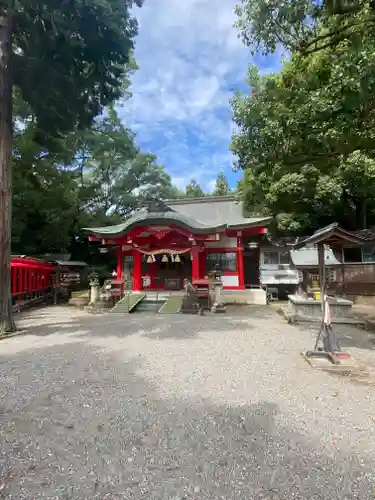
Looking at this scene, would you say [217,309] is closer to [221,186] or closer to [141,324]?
[141,324]

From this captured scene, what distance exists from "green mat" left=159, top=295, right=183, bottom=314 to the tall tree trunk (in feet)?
15.7

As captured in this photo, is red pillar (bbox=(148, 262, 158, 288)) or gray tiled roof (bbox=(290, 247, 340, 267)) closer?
gray tiled roof (bbox=(290, 247, 340, 267))

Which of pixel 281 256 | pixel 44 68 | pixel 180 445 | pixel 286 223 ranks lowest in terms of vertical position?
pixel 180 445

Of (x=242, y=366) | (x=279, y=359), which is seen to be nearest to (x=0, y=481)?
(x=242, y=366)

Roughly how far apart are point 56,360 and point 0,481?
3.14m

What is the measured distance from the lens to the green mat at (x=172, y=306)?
428 inches

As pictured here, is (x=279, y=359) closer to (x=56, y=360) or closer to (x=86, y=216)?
(x=56, y=360)

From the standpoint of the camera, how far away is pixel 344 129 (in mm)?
5609

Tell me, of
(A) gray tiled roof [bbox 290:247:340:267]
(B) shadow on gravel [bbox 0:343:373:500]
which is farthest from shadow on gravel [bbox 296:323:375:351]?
(A) gray tiled roof [bbox 290:247:340:267]

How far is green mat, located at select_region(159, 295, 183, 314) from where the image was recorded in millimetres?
10867

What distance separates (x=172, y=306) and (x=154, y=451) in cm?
866

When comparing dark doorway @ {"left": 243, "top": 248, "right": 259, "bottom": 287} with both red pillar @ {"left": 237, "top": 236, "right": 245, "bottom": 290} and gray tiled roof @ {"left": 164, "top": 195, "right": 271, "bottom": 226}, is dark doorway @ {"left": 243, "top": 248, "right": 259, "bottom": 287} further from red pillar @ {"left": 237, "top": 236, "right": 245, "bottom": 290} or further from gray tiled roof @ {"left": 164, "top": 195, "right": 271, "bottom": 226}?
red pillar @ {"left": 237, "top": 236, "right": 245, "bottom": 290}

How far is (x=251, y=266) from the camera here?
17656mm

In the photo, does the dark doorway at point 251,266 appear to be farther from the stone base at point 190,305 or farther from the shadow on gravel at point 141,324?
the stone base at point 190,305
